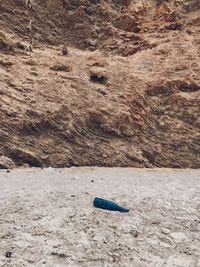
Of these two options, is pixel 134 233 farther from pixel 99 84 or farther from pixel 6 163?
pixel 99 84

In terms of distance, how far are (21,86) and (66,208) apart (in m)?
10.8

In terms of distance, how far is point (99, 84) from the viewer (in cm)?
2275

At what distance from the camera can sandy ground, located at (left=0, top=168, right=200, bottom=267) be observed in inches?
335

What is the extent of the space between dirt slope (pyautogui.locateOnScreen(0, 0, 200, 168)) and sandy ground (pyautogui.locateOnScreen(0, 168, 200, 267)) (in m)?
5.54

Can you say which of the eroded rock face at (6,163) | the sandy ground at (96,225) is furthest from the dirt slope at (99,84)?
the sandy ground at (96,225)

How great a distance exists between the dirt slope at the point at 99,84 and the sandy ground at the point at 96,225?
554 centimetres

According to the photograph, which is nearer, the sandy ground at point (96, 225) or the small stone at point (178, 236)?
the sandy ground at point (96, 225)

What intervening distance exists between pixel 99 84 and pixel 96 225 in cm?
1371

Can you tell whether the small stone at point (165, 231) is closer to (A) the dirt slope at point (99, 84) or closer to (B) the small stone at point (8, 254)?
(B) the small stone at point (8, 254)

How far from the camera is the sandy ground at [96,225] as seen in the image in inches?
335

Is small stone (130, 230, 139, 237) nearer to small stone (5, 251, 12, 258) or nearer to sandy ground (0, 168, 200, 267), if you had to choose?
sandy ground (0, 168, 200, 267)

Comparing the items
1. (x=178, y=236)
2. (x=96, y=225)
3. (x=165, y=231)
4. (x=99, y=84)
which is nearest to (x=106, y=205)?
(x=96, y=225)

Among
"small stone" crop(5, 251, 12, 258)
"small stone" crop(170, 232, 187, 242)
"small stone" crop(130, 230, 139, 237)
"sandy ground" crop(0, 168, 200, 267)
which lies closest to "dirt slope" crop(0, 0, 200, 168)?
"sandy ground" crop(0, 168, 200, 267)

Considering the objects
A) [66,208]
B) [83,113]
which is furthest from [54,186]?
[83,113]
